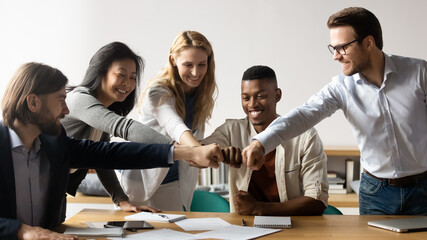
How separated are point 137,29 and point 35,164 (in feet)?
9.91

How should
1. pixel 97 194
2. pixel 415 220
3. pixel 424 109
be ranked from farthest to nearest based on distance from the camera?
pixel 97 194 < pixel 424 109 < pixel 415 220

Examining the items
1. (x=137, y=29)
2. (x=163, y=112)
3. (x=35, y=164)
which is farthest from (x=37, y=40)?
(x=35, y=164)

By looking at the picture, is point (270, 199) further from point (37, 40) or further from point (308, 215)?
point (37, 40)

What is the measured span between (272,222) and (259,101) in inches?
30.4

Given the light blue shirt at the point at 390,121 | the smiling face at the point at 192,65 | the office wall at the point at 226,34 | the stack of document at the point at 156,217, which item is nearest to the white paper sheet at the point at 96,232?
the stack of document at the point at 156,217

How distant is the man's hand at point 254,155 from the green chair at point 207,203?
2.20 feet

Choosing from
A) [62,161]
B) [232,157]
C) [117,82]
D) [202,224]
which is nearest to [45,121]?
[62,161]

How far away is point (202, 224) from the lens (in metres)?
2.00

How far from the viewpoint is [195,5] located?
4625 mm

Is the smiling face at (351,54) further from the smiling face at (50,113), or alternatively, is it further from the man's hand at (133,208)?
the smiling face at (50,113)

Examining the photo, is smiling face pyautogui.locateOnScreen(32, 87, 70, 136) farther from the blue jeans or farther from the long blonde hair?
the blue jeans

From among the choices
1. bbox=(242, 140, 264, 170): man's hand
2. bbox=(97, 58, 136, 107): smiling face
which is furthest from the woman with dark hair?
bbox=(242, 140, 264, 170): man's hand

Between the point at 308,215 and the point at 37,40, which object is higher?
the point at 37,40

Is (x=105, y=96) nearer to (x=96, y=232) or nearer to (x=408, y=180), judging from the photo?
(x=96, y=232)
